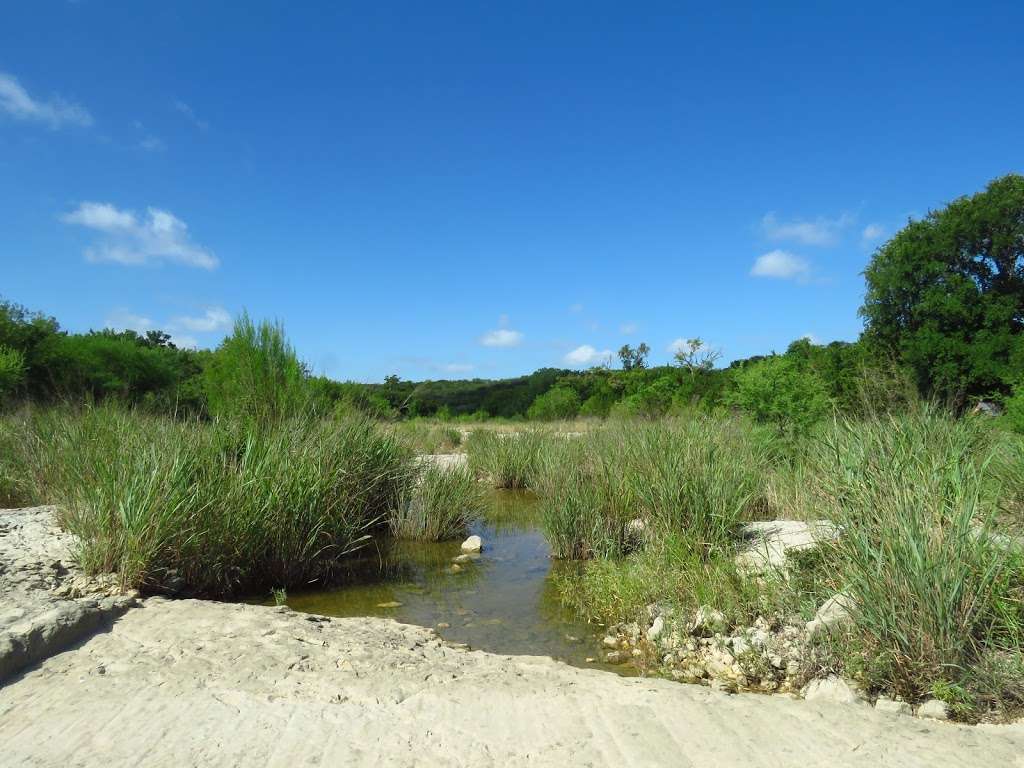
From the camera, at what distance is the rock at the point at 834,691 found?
3561 millimetres

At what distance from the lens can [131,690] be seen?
3477 mm

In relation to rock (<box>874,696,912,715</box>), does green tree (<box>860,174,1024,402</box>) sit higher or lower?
higher

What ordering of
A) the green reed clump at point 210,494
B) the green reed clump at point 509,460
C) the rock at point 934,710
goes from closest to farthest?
the rock at point 934,710, the green reed clump at point 210,494, the green reed clump at point 509,460

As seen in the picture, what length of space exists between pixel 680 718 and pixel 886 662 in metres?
1.29

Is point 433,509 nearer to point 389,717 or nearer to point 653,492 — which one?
point 653,492

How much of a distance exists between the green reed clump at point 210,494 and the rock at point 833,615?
4.75 m

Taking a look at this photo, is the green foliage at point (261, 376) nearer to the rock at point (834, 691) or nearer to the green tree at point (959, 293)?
the rock at point (834, 691)

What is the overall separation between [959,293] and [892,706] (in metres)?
23.1

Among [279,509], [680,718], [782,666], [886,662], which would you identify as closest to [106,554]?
[279,509]

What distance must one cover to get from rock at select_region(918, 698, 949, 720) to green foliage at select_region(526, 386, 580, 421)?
2447cm

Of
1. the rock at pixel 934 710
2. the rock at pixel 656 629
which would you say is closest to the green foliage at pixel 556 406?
the rock at pixel 656 629

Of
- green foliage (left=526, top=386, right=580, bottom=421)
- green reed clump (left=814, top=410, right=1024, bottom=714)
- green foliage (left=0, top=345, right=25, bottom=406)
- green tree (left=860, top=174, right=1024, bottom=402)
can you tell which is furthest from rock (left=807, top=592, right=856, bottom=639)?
green foliage (left=526, top=386, right=580, bottom=421)

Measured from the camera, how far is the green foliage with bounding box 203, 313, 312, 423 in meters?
9.37

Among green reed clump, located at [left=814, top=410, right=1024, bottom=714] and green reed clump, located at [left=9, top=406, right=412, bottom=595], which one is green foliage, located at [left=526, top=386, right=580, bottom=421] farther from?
green reed clump, located at [left=814, top=410, right=1024, bottom=714]
